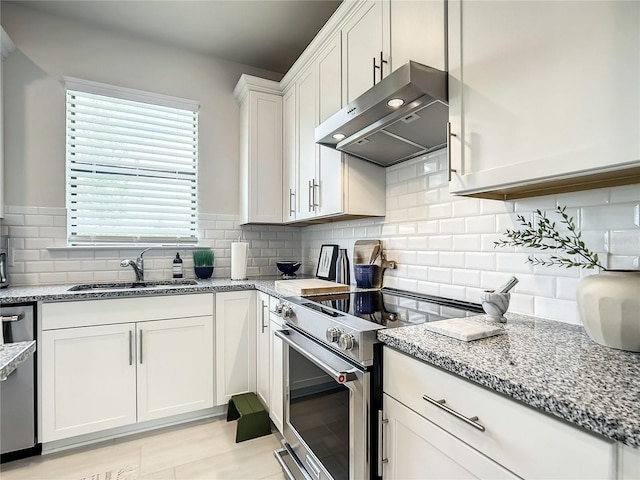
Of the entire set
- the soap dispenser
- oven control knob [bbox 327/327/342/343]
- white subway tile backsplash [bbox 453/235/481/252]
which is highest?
white subway tile backsplash [bbox 453/235/481/252]

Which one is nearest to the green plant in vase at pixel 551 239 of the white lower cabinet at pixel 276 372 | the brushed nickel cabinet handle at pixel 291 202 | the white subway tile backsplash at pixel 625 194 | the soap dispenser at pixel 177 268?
the white subway tile backsplash at pixel 625 194

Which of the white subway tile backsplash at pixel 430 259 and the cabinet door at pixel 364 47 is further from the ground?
the cabinet door at pixel 364 47

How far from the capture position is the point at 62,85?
248 centimetres

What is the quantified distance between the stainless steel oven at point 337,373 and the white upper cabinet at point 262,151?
43.9 inches

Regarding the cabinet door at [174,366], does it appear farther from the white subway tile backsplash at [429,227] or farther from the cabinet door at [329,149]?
the white subway tile backsplash at [429,227]

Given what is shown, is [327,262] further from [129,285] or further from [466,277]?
[129,285]

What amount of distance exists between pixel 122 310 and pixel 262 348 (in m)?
0.92

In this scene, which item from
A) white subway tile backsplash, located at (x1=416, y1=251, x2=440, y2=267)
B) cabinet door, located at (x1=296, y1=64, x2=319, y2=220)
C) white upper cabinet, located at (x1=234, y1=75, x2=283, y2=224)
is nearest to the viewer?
white subway tile backsplash, located at (x1=416, y1=251, x2=440, y2=267)

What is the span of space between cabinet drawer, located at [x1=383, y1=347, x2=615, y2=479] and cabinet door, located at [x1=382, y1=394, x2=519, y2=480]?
24mm

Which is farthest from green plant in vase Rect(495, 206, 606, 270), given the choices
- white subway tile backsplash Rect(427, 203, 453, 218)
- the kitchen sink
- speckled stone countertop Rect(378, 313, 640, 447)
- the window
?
the window

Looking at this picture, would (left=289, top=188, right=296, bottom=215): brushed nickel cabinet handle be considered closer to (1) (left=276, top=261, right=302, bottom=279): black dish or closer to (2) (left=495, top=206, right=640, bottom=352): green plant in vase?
(1) (left=276, top=261, right=302, bottom=279): black dish

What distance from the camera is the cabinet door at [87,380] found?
192cm

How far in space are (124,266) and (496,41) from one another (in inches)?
104

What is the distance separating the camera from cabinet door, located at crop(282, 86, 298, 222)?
2.60 metres
